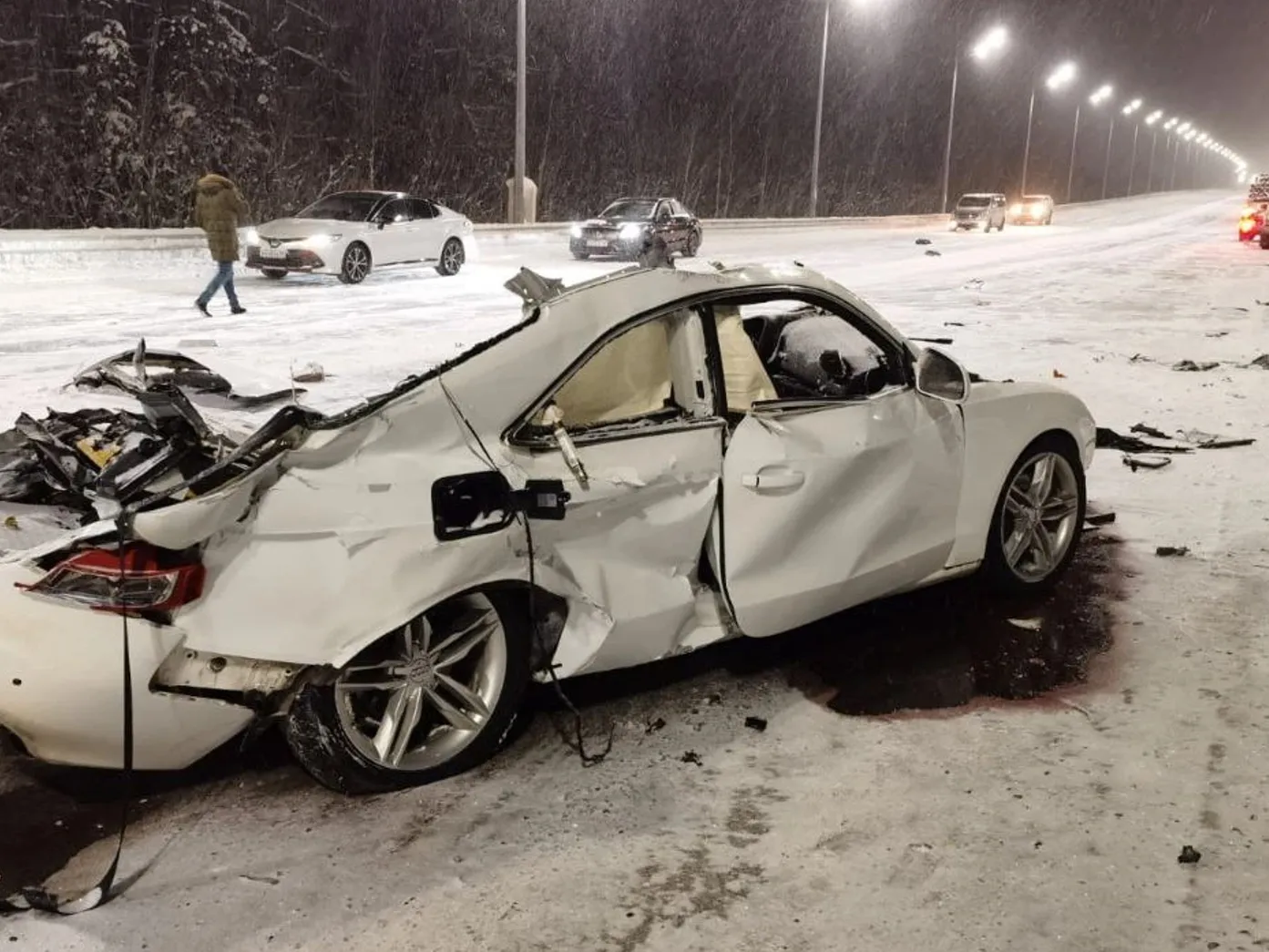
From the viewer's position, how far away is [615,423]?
3.73 metres

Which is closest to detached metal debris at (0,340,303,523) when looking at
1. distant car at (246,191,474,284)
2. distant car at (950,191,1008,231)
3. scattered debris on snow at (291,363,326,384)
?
scattered debris on snow at (291,363,326,384)

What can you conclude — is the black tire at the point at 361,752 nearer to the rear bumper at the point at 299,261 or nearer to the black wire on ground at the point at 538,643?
the black wire on ground at the point at 538,643

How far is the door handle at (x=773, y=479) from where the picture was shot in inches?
148

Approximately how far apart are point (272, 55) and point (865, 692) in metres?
37.6

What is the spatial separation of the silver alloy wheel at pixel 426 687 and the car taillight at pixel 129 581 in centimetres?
53

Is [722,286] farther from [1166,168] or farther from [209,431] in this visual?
[1166,168]

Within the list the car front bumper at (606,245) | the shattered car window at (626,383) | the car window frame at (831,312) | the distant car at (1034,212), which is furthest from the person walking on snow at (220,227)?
the distant car at (1034,212)

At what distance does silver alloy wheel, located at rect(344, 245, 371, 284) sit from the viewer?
1844cm

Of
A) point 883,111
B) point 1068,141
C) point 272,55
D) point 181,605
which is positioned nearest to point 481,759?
point 181,605

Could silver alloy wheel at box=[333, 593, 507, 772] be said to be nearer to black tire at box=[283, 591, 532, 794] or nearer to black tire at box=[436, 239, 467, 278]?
black tire at box=[283, 591, 532, 794]

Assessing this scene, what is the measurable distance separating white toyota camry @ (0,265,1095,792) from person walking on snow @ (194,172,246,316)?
1153cm

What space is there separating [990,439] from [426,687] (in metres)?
2.57

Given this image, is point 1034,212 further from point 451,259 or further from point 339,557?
point 339,557

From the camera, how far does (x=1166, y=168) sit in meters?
176
